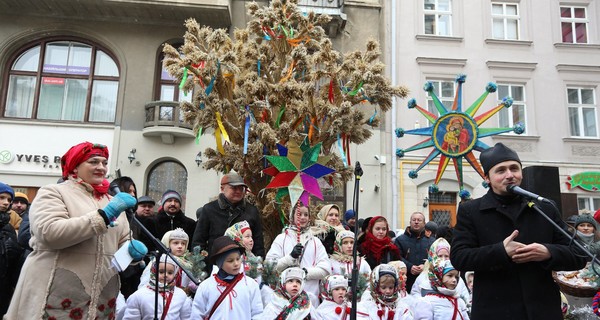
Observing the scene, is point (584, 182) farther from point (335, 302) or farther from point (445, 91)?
point (335, 302)

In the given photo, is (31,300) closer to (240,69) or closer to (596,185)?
(240,69)

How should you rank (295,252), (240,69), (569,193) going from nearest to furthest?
(295,252), (240,69), (569,193)

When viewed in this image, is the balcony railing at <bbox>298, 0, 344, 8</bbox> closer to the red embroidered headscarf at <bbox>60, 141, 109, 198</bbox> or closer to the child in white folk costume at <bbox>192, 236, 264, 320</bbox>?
the child in white folk costume at <bbox>192, 236, 264, 320</bbox>

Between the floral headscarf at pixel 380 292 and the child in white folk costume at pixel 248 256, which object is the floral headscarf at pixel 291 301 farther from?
the floral headscarf at pixel 380 292

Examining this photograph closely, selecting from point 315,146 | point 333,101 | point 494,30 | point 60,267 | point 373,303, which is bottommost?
point 373,303

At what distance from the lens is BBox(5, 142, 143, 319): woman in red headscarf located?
2.75 m

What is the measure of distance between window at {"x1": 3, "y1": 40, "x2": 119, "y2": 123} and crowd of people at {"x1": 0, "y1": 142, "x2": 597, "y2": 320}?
814 centimetres

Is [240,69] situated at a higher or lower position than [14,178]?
higher

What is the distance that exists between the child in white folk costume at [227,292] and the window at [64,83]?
10978mm

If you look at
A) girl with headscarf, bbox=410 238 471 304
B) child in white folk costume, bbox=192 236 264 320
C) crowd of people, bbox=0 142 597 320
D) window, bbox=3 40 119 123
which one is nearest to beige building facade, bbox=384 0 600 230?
crowd of people, bbox=0 142 597 320

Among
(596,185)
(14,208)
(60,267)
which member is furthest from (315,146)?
(596,185)

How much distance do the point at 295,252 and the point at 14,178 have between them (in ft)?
37.4

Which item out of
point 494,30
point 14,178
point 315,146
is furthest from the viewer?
point 494,30

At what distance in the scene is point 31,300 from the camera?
109 inches
